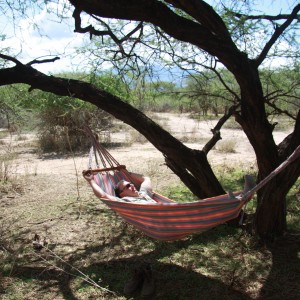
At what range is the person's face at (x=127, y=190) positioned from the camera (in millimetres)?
3271

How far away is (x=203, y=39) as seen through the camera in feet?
8.00

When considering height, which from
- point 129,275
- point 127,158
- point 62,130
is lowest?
point 129,275

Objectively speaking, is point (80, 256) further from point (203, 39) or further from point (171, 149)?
point (203, 39)

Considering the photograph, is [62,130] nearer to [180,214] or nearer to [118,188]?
[118,188]

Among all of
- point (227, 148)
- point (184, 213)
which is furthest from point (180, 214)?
point (227, 148)

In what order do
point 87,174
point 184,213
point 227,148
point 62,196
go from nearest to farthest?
point 184,213 → point 87,174 → point 62,196 → point 227,148

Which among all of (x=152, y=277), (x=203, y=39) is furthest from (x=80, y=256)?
(x=203, y=39)

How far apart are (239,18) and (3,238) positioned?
2.91 m

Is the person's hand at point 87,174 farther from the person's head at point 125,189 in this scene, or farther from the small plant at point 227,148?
the small plant at point 227,148

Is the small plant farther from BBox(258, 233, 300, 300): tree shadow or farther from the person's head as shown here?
BBox(258, 233, 300, 300): tree shadow

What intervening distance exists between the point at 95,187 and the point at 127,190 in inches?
22.6

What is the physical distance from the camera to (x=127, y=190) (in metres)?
3.29

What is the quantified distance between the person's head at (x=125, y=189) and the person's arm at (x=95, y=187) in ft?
1.01

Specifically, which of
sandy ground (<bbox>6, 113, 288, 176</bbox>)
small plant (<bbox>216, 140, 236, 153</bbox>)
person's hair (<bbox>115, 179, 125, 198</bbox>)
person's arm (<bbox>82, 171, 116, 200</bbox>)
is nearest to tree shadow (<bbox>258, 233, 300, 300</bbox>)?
person's arm (<bbox>82, 171, 116, 200</bbox>)
